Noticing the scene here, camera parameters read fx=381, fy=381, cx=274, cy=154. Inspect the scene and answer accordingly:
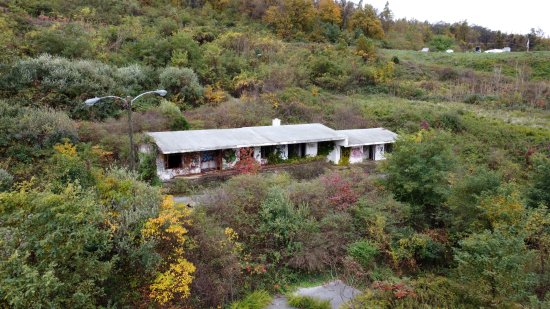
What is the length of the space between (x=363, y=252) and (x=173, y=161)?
1173cm

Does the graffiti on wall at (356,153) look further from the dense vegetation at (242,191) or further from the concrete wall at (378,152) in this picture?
the dense vegetation at (242,191)

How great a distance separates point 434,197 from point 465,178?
1726 millimetres

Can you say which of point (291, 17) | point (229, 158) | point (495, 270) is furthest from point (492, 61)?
point (495, 270)

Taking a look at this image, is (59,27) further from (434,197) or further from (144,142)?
(434,197)

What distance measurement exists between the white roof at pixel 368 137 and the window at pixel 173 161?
35.0 feet

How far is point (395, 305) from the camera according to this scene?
11.9 m

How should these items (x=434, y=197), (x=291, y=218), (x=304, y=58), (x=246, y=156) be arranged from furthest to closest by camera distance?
(x=304, y=58) → (x=246, y=156) → (x=434, y=197) → (x=291, y=218)

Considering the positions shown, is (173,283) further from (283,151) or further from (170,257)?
(283,151)

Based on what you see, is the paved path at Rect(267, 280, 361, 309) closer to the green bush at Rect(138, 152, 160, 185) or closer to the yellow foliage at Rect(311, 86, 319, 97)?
the green bush at Rect(138, 152, 160, 185)

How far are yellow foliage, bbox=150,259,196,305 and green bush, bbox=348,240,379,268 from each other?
21.1 ft

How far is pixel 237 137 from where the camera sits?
2297 centimetres

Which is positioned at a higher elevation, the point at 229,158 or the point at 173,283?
the point at 229,158

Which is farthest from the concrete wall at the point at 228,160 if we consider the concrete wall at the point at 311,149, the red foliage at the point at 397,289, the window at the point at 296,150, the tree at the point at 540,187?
the tree at the point at 540,187

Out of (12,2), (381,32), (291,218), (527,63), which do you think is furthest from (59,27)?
(527,63)
